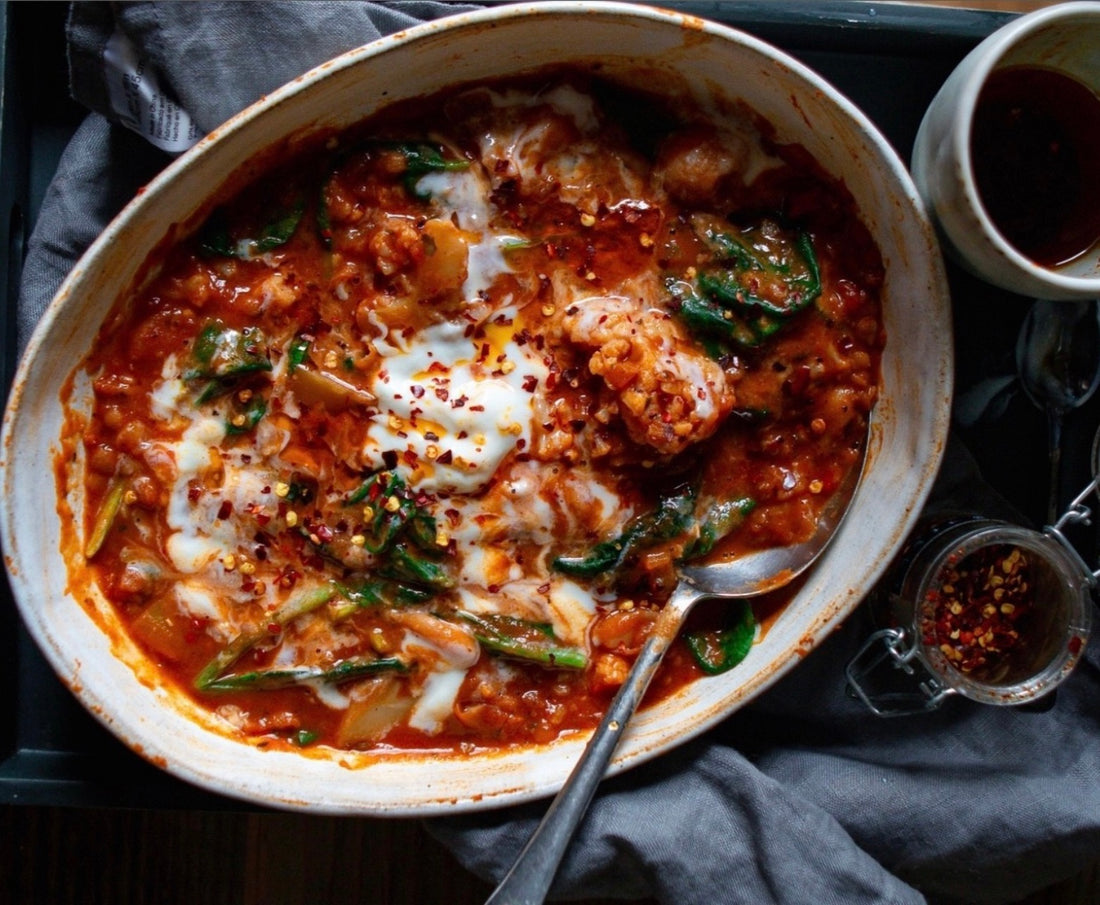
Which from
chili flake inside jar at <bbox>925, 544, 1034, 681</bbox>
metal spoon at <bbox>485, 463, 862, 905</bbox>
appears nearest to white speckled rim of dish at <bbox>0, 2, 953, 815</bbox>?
metal spoon at <bbox>485, 463, 862, 905</bbox>

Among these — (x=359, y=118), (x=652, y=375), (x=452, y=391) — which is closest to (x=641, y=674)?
(x=652, y=375)

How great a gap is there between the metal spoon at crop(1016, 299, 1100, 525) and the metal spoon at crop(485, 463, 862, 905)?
23.3 inches

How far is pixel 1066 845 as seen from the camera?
2.69 metres

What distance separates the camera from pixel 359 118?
256 cm

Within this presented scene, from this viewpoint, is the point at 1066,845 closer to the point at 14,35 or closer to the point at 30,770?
the point at 30,770

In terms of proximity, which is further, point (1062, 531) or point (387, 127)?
point (1062, 531)

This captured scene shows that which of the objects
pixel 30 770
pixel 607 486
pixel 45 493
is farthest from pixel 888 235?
pixel 30 770

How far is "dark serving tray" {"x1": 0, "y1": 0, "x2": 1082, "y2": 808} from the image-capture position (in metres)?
2.68

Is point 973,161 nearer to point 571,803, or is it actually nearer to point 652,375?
point 652,375

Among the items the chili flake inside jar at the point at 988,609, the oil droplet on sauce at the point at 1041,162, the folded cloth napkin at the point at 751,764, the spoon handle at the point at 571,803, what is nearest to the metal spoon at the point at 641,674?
the spoon handle at the point at 571,803

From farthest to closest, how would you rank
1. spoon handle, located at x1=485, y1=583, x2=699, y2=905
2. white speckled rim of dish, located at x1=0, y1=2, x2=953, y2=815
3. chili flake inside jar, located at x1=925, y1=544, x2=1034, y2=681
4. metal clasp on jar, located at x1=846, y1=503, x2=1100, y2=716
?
1. chili flake inside jar, located at x1=925, y1=544, x2=1034, y2=681
2. metal clasp on jar, located at x1=846, y1=503, x2=1100, y2=716
3. spoon handle, located at x1=485, y1=583, x2=699, y2=905
4. white speckled rim of dish, located at x1=0, y1=2, x2=953, y2=815

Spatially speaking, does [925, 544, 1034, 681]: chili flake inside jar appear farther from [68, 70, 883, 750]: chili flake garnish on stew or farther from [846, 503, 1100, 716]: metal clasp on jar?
[68, 70, 883, 750]: chili flake garnish on stew

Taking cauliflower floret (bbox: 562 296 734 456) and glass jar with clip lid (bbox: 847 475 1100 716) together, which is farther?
glass jar with clip lid (bbox: 847 475 1100 716)

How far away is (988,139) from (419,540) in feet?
5.72
